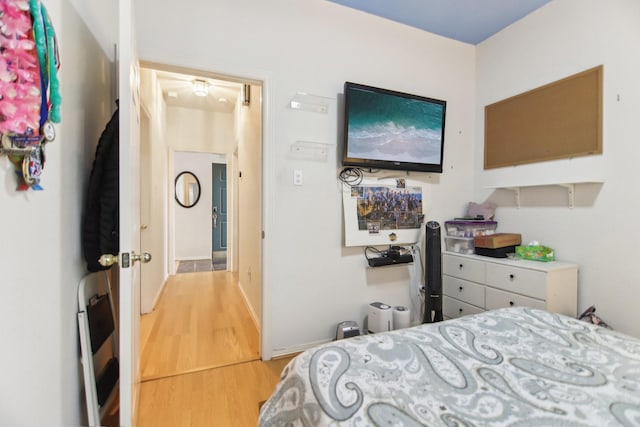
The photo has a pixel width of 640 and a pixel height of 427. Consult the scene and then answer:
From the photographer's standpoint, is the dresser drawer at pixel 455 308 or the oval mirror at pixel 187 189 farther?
the oval mirror at pixel 187 189

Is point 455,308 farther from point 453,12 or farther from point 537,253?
point 453,12

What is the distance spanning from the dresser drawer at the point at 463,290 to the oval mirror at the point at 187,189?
526 cm

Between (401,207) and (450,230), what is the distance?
606mm

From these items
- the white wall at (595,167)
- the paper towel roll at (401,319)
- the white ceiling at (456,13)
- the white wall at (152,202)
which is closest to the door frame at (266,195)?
the white ceiling at (456,13)

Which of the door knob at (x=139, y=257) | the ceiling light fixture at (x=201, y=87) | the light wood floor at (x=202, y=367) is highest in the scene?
the ceiling light fixture at (x=201, y=87)

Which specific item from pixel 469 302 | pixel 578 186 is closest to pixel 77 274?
pixel 469 302

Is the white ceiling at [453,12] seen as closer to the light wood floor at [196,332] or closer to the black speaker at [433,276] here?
the black speaker at [433,276]

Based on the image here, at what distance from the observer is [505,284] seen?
7.30ft

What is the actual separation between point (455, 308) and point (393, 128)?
1.72 m

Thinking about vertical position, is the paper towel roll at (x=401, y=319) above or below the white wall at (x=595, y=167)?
below

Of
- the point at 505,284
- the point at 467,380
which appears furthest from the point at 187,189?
the point at 467,380

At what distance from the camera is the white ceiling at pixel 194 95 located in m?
3.57

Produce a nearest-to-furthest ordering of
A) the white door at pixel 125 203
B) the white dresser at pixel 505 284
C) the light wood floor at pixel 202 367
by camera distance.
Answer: the white door at pixel 125 203
the light wood floor at pixel 202 367
the white dresser at pixel 505 284

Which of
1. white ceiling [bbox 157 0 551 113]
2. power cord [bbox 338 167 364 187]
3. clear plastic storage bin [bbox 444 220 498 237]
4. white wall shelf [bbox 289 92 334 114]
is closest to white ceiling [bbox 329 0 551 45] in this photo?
white ceiling [bbox 157 0 551 113]
